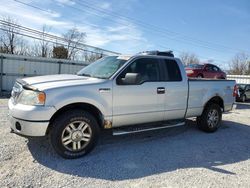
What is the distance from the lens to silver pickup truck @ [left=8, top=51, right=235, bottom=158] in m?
4.09

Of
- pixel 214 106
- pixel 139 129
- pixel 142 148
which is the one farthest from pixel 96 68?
pixel 214 106

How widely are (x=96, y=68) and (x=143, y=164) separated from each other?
230 cm

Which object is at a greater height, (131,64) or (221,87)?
(131,64)

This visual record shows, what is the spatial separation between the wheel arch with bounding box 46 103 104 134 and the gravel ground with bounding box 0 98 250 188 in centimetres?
60

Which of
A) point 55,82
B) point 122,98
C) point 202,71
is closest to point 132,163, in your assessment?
point 122,98

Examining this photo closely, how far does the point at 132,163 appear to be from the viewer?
170 inches

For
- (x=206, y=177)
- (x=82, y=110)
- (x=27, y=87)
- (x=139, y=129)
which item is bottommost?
(x=206, y=177)

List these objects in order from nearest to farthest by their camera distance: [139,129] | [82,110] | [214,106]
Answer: [82,110] < [139,129] < [214,106]

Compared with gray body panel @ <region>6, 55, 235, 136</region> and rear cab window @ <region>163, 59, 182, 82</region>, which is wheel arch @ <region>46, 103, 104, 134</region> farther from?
rear cab window @ <region>163, 59, 182, 82</region>

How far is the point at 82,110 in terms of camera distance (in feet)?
14.7

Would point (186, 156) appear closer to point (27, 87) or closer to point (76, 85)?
point (76, 85)

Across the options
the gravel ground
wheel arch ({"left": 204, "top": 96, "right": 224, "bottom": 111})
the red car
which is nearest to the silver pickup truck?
wheel arch ({"left": 204, "top": 96, "right": 224, "bottom": 111})

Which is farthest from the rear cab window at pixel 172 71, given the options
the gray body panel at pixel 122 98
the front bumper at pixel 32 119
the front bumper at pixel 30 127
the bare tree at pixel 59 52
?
the bare tree at pixel 59 52

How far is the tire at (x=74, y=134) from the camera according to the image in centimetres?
421
